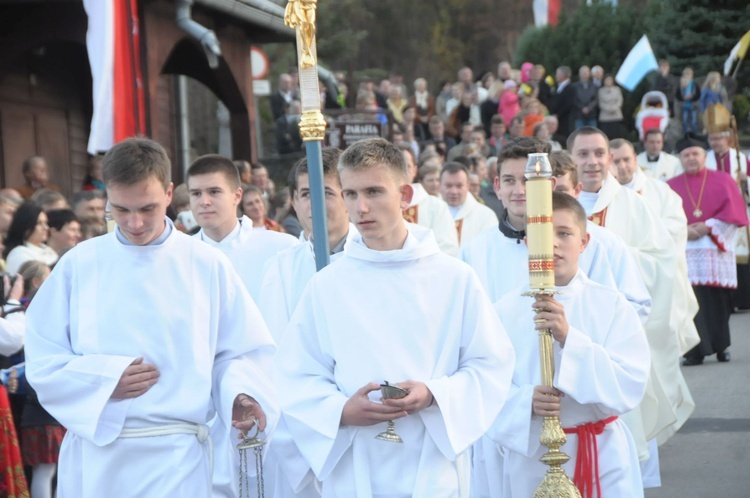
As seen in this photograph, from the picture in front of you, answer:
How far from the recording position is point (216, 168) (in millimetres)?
7426

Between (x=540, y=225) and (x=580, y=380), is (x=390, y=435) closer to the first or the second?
(x=540, y=225)

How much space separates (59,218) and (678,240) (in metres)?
4.93

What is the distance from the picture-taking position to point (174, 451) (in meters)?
5.09

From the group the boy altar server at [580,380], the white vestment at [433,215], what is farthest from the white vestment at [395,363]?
the white vestment at [433,215]

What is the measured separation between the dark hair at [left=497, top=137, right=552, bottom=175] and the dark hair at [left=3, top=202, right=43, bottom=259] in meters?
3.37

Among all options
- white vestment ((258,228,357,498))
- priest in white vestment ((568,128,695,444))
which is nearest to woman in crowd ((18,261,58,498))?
white vestment ((258,228,357,498))

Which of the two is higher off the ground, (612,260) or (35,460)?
(612,260)

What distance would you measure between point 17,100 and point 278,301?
962 cm

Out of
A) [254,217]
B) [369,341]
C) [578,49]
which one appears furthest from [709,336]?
[578,49]

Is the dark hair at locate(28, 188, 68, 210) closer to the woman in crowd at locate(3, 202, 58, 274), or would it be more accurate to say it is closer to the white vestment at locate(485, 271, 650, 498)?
the woman in crowd at locate(3, 202, 58, 274)

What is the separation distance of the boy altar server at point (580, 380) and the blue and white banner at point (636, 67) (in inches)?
741

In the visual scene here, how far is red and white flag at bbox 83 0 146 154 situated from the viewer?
11461mm

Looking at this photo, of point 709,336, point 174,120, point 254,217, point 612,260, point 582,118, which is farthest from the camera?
point 582,118

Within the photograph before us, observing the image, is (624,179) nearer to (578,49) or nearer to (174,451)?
(174,451)
